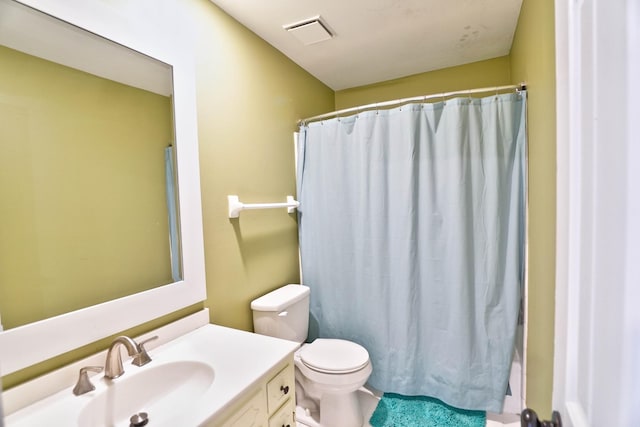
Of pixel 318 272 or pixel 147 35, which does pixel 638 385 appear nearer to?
pixel 147 35

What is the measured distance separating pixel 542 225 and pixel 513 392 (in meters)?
1.19

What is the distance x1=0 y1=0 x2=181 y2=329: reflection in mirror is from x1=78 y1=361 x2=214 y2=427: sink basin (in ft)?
1.00

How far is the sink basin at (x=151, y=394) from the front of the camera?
930 mm

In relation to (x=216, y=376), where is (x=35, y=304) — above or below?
above

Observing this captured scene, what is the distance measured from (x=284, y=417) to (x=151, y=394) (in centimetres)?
50

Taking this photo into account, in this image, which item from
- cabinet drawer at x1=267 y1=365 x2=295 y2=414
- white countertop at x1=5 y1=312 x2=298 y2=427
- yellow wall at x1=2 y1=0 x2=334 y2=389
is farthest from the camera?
yellow wall at x1=2 y1=0 x2=334 y2=389

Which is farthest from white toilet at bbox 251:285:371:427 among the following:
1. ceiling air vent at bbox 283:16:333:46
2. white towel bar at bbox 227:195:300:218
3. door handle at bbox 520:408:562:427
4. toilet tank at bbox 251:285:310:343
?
ceiling air vent at bbox 283:16:333:46

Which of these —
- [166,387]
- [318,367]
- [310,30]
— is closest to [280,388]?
[166,387]

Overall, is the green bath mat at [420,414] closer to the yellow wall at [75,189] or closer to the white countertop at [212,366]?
the white countertop at [212,366]

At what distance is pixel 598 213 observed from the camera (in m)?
0.41

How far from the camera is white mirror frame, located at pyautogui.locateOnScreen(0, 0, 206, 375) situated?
34.9 inches

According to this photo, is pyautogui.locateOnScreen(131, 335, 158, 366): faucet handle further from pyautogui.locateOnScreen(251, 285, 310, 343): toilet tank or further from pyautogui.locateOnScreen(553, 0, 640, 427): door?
pyautogui.locateOnScreen(553, 0, 640, 427): door

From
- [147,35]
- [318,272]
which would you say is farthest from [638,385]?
[318,272]

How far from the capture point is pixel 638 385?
1.10 ft
